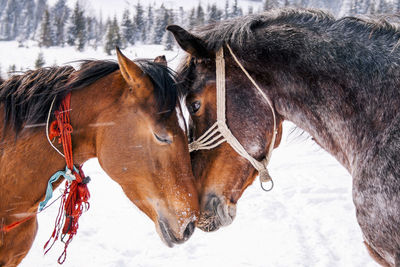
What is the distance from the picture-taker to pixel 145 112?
2043 millimetres

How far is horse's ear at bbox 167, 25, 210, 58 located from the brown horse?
262 millimetres

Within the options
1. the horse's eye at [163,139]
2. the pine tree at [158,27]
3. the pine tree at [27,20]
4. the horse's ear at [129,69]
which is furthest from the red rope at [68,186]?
the pine tree at [27,20]

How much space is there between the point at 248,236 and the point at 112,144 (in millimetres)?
3179

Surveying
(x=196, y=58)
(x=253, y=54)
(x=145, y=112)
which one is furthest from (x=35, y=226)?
(x=253, y=54)

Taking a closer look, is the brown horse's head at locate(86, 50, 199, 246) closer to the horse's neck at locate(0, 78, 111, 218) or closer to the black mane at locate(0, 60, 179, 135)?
the black mane at locate(0, 60, 179, 135)

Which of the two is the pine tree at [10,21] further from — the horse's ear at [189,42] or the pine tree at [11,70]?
the horse's ear at [189,42]

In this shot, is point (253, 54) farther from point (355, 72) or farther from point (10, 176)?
point (10, 176)

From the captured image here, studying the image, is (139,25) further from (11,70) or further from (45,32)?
(11,70)

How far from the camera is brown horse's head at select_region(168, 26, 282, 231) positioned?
6.97ft

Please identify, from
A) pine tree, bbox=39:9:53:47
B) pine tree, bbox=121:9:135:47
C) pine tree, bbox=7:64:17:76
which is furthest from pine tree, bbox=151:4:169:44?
pine tree, bbox=7:64:17:76

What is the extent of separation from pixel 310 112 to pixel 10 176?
80.3 inches

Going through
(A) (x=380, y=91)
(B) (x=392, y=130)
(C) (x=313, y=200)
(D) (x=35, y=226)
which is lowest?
(C) (x=313, y=200)

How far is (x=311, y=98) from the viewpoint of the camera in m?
1.95

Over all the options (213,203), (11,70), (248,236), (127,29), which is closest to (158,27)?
(127,29)
